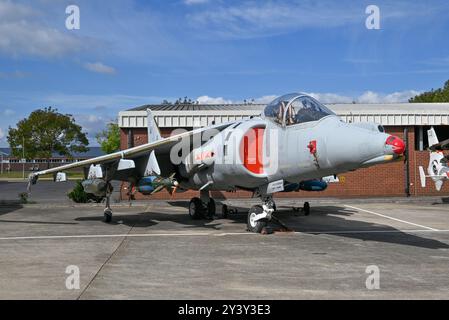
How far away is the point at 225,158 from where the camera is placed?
1243 centimetres

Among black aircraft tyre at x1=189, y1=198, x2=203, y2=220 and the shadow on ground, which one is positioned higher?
black aircraft tyre at x1=189, y1=198, x2=203, y2=220

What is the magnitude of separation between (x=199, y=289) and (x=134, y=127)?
1950cm

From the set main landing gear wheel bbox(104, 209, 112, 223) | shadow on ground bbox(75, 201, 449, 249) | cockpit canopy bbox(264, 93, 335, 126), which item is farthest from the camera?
main landing gear wheel bbox(104, 209, 112, 223)

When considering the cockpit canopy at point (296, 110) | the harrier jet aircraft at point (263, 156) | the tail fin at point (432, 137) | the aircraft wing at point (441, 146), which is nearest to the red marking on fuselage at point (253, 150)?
the harrier jet aircraft at point (263, 156)

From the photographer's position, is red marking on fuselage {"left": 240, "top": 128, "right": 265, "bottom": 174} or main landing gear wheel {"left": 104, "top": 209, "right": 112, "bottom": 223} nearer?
A: red marking on fuselage {"left": 240, "top": 128, "right": 265, "bottom": 174}

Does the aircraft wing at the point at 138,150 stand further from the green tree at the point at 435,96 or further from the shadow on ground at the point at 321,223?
the green tree at the point at 435,96

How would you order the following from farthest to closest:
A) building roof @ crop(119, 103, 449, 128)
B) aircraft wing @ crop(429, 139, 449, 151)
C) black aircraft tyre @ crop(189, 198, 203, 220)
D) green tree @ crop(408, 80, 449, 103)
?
1. green tree @ crop(408, 80, 449, 103)
2. building roof @ crop(119, 103, 449, 128)
3. aircraft wing @ crop(429, 139, 449, 151)
4. black aircraft tyre @ crop(189, 198, 203, 220)

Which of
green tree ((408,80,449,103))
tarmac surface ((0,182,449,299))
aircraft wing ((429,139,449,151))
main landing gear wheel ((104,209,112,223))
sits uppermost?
green tree ((408,80,449,103))

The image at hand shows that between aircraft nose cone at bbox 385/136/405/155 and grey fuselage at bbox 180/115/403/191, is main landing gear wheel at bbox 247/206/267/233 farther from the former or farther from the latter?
aircraft nose cone at bbox 385/136/405/155

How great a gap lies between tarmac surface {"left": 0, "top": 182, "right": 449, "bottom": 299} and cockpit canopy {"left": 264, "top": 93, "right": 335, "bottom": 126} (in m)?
2.82

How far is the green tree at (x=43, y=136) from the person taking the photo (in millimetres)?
76625

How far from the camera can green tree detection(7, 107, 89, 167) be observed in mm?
76625

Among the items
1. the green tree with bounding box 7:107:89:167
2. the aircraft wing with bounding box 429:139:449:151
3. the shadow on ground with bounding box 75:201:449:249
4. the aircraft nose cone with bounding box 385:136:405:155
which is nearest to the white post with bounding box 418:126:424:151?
the aircraft wing with bounding box 429:139:449:151

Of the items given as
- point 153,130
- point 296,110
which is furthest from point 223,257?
point 153,130
